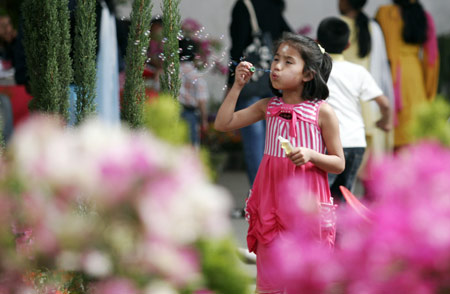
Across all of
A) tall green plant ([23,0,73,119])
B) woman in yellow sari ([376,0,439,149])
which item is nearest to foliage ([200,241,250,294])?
tall green plant ([23,0,73,119])

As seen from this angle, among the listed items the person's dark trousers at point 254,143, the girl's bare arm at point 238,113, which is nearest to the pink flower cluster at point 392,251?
the girl's bare arm at point 238,113

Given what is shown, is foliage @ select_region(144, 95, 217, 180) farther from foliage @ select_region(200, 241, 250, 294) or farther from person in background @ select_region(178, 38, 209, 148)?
person in background @ select_region(178, 38, 209, 148)

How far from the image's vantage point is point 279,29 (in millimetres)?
5332

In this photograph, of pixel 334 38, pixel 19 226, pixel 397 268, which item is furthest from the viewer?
pixel 334 38

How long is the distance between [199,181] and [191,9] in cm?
1044

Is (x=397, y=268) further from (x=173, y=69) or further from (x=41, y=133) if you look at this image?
(x=173, y=69)

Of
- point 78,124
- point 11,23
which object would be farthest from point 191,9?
point 78,124

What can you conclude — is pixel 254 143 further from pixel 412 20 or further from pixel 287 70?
pixel 287 70

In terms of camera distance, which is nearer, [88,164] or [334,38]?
[88,164]

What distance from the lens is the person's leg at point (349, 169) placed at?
4.27 metres

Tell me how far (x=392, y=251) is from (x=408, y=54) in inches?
231

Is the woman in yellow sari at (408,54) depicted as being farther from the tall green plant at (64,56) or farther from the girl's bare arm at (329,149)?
the tall green plant at (64,56)

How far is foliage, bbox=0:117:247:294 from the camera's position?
87cm

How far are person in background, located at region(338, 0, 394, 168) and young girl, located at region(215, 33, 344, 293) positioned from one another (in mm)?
2329
